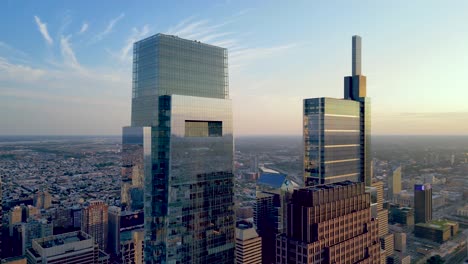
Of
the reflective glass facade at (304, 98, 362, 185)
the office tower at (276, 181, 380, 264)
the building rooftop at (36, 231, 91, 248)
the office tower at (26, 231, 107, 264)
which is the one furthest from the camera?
the building rooftop at (36, 231, 91, 248)

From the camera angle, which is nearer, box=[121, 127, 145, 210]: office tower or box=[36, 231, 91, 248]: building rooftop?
box=[121, 127, 145, 210]: office tower

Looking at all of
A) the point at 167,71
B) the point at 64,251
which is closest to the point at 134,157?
the point at 167,71

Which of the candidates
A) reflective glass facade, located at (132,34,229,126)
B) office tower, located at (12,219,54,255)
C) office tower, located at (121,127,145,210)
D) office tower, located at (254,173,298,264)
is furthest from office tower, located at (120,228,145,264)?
reflective glass facade, located at (132,34,229,126)

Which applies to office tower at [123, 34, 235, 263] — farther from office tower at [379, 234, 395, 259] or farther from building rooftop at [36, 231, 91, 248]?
office tower at [379, 234, 395, 259]

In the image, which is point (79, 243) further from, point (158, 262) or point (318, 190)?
point (318, 190)

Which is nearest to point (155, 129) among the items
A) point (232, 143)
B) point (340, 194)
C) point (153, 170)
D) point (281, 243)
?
point (153, 170)

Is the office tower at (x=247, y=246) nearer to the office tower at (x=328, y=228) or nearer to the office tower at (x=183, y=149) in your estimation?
the office tower at (x=183, y=149)

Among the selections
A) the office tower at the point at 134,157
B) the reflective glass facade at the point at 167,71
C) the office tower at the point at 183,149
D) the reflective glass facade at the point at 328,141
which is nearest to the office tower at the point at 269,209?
the reflective glass facade at the point at 328,141
